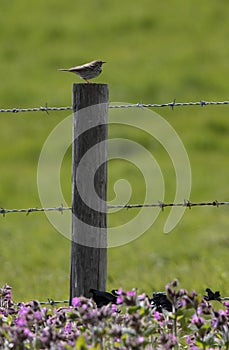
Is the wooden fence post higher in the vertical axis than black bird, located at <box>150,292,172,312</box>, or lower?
higher

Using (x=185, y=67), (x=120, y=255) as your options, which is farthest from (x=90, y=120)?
(x=185, y=67)

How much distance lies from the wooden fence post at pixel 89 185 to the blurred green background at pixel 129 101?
2.39 m

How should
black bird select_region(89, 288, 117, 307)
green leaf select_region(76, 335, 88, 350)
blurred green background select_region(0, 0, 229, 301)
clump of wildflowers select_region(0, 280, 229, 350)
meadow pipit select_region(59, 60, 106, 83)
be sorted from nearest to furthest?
green leaf select_region(76, 335, 88, 350) < clump of wildflowers select_region(0, 280, 229, 350) < black bird select_region(89, 288, 117, 307) < meadow pipit select_region(59, 60, 106, 83) < blurred green background select_region(0, 0, 229, 301)

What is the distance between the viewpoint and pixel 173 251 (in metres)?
13.2

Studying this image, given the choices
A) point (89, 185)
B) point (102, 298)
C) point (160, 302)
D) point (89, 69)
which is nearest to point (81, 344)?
point (102, 298)

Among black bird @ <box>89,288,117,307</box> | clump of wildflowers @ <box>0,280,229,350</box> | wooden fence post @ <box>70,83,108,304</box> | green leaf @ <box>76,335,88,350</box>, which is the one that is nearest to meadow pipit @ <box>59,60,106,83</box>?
wooden fence post @ <box>70,83,108,304</box>

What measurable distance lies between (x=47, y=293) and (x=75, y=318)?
14.4 feet

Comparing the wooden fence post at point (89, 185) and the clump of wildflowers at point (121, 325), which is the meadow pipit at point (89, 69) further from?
the clump of wildflowers at point (121, 325)

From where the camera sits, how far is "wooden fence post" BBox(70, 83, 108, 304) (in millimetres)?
5500

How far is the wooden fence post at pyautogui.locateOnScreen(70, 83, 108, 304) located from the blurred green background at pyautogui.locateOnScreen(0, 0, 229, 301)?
2.39 metres

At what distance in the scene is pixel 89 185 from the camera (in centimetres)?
550

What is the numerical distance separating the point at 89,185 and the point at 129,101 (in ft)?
65.0

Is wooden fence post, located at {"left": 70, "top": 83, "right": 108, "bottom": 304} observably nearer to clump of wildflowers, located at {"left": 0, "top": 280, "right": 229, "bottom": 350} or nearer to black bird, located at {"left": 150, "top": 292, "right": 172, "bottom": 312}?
black bird, located at {"left": 150, "top": 292, "right": 172, "bottom": 312}

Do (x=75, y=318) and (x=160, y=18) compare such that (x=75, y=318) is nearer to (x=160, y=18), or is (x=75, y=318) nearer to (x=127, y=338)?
(x=127, y=338)
